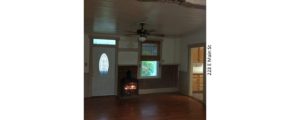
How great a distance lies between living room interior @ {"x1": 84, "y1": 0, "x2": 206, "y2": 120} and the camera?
15.5ft

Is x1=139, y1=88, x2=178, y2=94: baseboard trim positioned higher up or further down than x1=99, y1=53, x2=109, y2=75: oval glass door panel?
further down

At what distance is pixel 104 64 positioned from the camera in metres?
7.04

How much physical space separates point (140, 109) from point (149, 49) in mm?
2880

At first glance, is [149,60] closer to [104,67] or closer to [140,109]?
[104,67]

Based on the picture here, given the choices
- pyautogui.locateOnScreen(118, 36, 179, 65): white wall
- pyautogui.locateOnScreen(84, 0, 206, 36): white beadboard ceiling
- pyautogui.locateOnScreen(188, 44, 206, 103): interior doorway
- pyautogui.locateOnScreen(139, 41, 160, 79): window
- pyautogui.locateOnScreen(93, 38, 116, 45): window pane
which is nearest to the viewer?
pyautogui.locateOnScreen(84, 0, 206, 36): white beadboard ceiling

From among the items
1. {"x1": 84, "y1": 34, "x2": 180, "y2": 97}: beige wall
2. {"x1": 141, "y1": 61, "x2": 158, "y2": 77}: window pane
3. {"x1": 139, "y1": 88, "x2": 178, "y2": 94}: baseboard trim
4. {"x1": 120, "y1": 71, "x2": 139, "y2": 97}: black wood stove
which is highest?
{"x1": 84, "y1": 34, "x2": 180, "y2": 97}: beige wall

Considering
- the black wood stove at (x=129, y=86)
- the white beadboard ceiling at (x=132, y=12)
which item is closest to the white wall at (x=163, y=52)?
the black wood stove at (x=129, y=86)

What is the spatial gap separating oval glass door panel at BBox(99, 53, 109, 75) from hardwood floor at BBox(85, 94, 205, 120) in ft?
2.84

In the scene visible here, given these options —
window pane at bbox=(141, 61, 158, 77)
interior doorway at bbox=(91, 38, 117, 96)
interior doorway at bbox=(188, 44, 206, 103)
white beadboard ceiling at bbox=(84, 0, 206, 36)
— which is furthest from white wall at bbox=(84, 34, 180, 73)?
white beadboard ceiling at bbox=(84, 0, 206, 36)

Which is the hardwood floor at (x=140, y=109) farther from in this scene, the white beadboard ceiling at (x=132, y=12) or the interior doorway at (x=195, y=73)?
the white beadboard ceiling at (x=132, y=12)

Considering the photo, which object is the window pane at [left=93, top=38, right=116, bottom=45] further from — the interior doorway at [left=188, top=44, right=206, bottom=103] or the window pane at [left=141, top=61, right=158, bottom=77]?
the interior doorway at [left=188, top=44, right=206, bottom=103]
